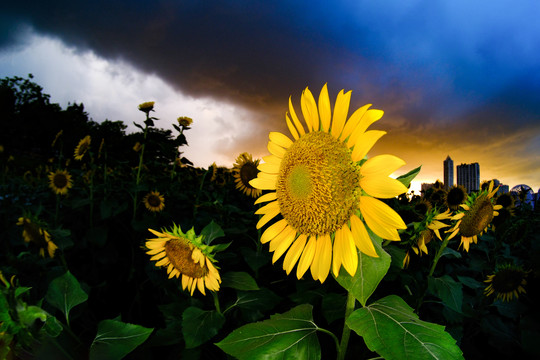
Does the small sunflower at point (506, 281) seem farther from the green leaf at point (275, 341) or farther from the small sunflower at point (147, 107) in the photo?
the small sunflower at point (147, 107)

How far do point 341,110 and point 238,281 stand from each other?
92cm

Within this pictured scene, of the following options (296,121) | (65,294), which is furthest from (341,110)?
(65,294)

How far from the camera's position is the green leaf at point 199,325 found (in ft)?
4.03

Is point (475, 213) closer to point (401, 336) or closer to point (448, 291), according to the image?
point (448, 291)

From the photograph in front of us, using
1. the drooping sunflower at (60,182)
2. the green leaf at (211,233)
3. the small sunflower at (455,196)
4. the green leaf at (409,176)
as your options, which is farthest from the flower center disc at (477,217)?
the drooping sunflower at (60,182)

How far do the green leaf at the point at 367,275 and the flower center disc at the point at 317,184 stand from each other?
105mm

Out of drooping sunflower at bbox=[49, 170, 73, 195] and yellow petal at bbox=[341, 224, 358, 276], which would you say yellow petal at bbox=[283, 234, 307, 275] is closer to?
yellow petal at bbox=[341, 224, 358, 276]

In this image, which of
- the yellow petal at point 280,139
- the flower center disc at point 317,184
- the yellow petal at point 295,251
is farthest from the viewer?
the yellow petal at point 280,139

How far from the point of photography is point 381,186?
0.71 metres

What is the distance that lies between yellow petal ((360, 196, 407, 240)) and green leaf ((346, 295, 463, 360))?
0.77ft

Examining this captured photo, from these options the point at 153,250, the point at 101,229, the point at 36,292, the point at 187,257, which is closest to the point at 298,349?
the point at 187,257

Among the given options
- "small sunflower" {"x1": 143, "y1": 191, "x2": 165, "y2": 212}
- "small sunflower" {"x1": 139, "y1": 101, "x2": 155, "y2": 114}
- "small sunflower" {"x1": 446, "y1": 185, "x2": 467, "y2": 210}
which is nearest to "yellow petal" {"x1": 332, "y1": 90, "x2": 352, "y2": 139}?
"small sunflower" {"x1": 143, "y1": 191, "x2": 165, "y2": 212}

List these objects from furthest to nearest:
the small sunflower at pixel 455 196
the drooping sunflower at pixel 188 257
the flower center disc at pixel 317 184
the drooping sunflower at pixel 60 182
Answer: the drooping sunflower at pixel 60 182
the small sunflower at pixel 455 196
the drooping sunflower at pixel 188 257
the flower center disc at pixel 317 184

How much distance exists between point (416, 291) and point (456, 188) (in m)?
2.60
